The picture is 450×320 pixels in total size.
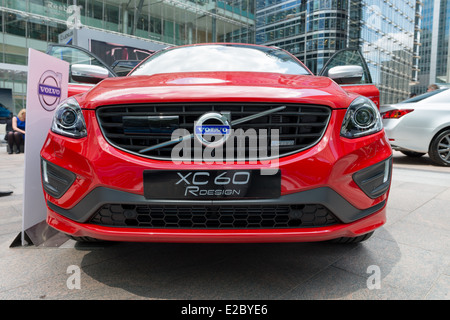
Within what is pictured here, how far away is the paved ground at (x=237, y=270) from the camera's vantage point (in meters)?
→ 1.61

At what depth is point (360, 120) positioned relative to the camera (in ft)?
5.34

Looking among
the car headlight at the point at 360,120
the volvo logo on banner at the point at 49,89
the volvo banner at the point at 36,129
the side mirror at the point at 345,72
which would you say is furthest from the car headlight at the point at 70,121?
the side mirror at the point at 345,72

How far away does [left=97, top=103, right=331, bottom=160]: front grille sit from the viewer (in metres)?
1.53

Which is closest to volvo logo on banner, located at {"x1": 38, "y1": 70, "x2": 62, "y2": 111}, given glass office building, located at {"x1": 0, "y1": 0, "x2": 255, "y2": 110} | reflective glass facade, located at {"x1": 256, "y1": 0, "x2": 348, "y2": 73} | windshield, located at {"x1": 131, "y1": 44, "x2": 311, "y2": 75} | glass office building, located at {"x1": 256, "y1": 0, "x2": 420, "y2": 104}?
windshield, located at {"x1": 131, "y1": 44, "x2": 311, "y2": 75}

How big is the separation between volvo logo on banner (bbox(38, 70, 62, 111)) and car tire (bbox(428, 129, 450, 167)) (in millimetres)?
5652

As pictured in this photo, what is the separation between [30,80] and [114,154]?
3.86 feet

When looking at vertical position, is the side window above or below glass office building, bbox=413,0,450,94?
below

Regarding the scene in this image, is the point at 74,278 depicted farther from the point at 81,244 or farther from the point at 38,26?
the point at 38,26

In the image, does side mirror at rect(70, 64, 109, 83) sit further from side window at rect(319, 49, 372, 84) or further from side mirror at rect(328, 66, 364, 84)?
side window at rect(319, 49, 372, 84)

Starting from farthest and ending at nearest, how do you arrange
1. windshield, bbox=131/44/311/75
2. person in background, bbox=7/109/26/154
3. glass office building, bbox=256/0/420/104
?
glass office building, bbox=256/0/420/104 → person in background, bbox=7/109/26/154 → windshield, bbox=131/44/311/75

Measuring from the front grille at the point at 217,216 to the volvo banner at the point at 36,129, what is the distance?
1.07 meters

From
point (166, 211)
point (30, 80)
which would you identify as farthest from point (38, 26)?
point (166, 211)

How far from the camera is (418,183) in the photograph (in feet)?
13.9

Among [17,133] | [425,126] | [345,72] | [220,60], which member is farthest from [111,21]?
[345,72]
